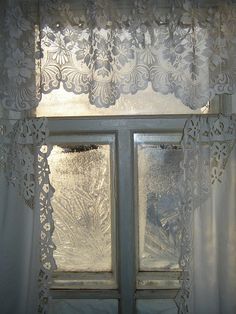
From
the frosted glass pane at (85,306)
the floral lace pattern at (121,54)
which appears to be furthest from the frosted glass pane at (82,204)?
the floral lace pattern at (121,54)

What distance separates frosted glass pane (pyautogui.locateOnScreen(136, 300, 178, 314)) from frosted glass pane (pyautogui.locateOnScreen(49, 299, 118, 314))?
0.09 meters

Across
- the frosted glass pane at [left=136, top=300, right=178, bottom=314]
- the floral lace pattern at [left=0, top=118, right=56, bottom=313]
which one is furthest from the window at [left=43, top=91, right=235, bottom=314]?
the floral lace pattern at [left=0, top=118, right=56, bottom=313]

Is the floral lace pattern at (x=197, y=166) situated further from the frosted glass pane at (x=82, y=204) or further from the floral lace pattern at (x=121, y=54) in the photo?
the frosted glass pane at (x=82, y=204)

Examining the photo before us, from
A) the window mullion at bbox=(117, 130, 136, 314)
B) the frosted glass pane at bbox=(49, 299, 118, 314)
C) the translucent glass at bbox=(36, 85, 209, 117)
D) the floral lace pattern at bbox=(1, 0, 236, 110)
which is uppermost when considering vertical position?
the floral lace pattern at bbox=(1, 0, 236, 110)

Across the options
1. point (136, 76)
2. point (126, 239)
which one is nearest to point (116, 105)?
point (136, 76)

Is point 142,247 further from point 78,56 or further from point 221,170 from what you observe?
point 78,56

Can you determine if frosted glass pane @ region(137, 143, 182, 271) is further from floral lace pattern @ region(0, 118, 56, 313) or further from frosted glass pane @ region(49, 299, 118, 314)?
floral lace pattern @ region(0, 118, 56, 313)

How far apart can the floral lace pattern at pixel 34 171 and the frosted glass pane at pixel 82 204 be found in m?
0.16

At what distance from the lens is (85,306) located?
1312 millimetres

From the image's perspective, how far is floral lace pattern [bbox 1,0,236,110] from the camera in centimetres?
115

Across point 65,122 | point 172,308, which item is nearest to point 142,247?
point 172,308

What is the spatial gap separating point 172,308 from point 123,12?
1.06 m

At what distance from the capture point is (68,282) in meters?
1.35

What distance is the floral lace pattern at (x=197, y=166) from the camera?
3.80ft
